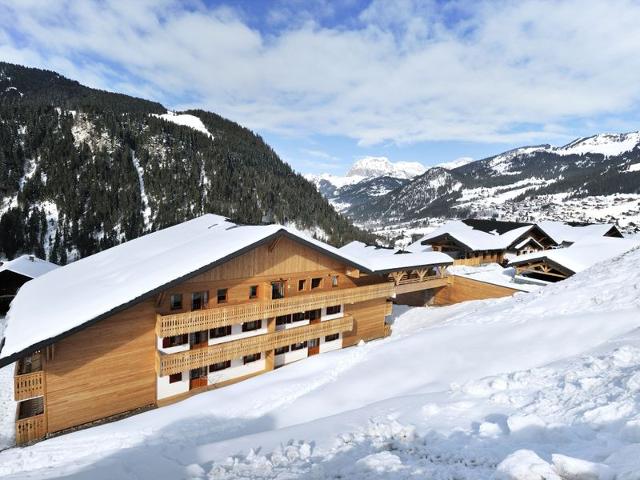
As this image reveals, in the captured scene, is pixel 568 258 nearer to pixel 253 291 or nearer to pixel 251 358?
pixel 253 291

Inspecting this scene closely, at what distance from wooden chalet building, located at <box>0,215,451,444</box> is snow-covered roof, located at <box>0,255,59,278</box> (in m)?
16.4

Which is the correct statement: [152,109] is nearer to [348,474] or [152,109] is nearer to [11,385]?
[11,385]

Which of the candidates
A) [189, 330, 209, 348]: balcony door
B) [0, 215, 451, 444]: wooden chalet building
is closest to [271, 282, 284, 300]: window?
[0, 215, 451, 444]: wooden chalet building

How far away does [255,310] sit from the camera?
21.5 metres

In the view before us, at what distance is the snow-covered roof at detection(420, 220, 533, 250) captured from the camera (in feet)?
159

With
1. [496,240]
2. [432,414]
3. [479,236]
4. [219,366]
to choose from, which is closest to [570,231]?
[496,240]

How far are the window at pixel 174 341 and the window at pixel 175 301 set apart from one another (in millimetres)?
1557

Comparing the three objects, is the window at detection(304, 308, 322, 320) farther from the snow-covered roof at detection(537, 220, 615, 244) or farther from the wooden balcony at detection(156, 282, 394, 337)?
the snow-covered roof at detection(537, 220, 615, 244)

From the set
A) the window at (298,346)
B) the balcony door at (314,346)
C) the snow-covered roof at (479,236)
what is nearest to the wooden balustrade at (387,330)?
the balcony door at (314,346)

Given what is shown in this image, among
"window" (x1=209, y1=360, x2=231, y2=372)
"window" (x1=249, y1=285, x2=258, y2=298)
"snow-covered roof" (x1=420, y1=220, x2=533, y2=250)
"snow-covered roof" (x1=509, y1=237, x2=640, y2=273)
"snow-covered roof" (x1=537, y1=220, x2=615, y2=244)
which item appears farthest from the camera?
"snow-covered roof" (x1=537, y1=220, x2=615, y2=244)

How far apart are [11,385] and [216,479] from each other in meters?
20.3

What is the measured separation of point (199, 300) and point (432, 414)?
578 inches

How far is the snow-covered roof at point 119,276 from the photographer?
16344 mm

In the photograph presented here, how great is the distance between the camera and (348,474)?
7.69 m
